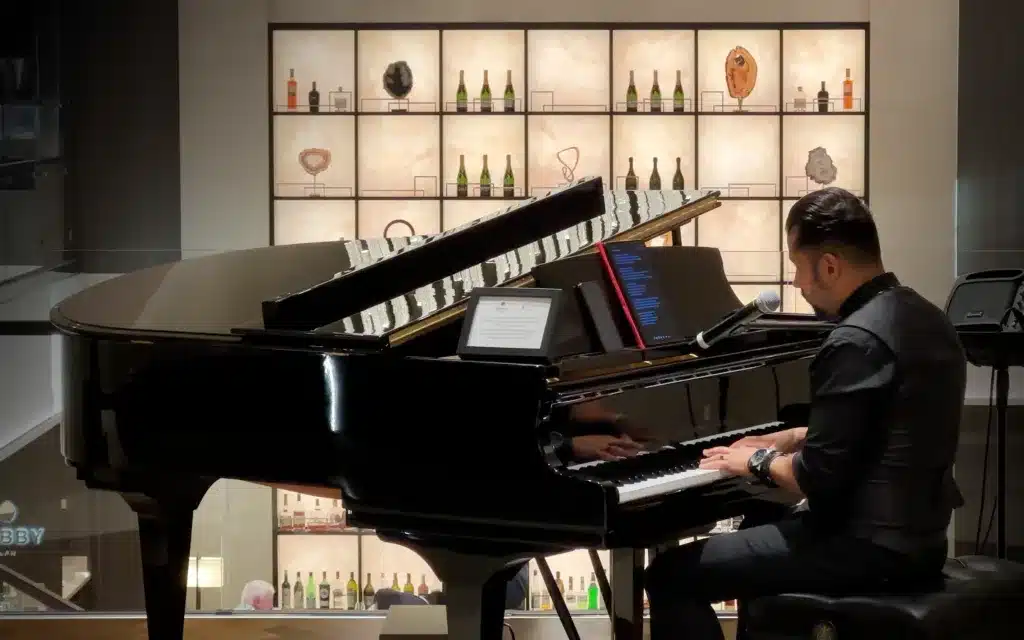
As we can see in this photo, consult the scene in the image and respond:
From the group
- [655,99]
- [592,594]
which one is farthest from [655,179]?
[592,594]

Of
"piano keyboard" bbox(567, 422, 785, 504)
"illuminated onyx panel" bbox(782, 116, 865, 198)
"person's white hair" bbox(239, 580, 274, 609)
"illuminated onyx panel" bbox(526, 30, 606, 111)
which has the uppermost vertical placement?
"illuminated onyx panel" bbox(526, 30, 606, 111)

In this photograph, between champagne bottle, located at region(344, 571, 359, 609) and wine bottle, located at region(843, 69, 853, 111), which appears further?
wine bottle, located at region(843, 69, 853, 111)

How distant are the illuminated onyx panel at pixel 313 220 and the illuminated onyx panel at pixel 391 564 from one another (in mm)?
1638

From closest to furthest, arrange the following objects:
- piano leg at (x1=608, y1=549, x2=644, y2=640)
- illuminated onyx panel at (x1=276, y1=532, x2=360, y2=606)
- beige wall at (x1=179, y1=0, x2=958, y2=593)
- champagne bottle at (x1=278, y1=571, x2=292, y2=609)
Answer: piano leg at (x1=608, y1=549, x2=644, y2=640), illuminated onyx panel at (x1=276, y1=532, x2=360, y2=606), champagne bottle at (x1=278, y1=571, x2=292, y2=609), beige wall at (x1=179, y1=0, x2=958, y2=593)

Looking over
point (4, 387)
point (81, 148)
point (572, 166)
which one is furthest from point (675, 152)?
point (4, 387)

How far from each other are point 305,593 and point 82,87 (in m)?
2.77

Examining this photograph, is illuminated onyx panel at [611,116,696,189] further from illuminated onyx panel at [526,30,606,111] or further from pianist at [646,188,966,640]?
pianist at [646,188,966,640]

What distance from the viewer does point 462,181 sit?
22.0 feet

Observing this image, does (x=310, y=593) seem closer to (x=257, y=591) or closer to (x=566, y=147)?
(x=257, y=591)

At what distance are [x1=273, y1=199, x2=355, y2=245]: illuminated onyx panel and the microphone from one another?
13.8ft

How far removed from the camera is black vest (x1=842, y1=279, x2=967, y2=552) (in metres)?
2.34

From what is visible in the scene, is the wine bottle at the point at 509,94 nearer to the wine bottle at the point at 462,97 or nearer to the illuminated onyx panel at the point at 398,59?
the wine bottle at the point at 462,97

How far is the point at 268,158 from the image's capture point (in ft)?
21.9

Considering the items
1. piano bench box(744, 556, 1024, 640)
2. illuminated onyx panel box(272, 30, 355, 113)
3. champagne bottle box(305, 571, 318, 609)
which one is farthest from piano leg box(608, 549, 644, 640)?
illuminated onyx panel box(272, 30, 355, 113)
